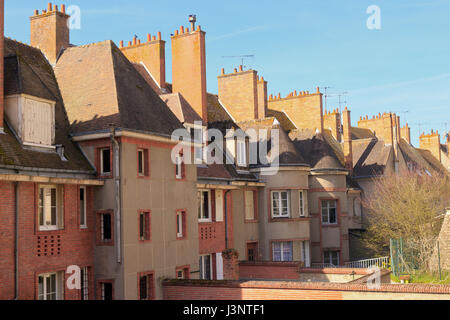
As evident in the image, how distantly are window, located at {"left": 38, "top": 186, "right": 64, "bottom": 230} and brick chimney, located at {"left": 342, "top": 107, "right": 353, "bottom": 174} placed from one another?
27.9 m

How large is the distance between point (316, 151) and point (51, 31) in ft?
59.1

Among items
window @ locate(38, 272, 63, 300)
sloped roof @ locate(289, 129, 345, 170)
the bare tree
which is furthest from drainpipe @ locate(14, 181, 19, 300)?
the bare tree

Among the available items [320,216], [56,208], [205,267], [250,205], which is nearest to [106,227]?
[56,208]

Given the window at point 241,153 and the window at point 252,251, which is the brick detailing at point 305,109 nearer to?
the window at point 241,153

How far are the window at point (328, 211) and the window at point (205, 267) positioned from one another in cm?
1154

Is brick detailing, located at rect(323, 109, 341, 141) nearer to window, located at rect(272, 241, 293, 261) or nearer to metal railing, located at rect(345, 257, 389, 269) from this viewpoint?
metal railing, located at rect(345, 257, 389, 269)

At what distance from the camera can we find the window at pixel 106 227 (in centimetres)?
1880

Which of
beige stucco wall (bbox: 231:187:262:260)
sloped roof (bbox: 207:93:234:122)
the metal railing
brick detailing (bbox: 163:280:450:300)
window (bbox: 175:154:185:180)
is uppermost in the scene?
sloped roof (bbox: 207:93:234:122)

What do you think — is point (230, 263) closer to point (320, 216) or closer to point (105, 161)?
point (105, 161)

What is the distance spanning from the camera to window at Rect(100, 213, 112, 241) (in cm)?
1880

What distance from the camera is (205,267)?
25.4 meters

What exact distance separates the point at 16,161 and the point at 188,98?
561 inches

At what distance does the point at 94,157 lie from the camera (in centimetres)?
1894

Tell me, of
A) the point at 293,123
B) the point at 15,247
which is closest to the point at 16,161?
the point at 15,247
